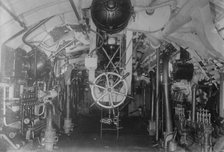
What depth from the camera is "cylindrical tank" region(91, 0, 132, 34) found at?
4045mm

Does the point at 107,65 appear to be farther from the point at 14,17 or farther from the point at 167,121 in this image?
the point at 14,17

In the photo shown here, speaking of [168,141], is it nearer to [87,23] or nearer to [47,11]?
[87,23]

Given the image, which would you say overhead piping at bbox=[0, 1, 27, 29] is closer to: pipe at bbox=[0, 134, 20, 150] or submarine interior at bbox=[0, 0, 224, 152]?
submarine interior at bbox=[0, 0, 224, 152]

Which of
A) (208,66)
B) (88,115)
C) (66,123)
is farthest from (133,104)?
(208,66)

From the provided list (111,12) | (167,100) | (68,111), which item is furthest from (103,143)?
(111,12)

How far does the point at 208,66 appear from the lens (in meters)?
6.15

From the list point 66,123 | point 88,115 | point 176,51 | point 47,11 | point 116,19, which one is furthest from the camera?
point 88,115

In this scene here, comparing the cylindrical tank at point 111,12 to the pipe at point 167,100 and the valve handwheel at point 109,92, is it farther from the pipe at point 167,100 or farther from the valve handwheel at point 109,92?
the pipe at point 167,100

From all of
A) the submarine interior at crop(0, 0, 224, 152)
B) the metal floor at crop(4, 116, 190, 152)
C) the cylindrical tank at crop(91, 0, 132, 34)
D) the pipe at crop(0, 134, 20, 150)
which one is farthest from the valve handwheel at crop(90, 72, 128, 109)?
the pipe at crop(0, 134, 20, 150)

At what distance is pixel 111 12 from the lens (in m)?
4.09

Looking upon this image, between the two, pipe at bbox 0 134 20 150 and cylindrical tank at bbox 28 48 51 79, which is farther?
cylindrical tank at bbox 28 48 51 79

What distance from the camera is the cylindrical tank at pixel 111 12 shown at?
13.3 feet

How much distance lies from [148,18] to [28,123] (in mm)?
3096

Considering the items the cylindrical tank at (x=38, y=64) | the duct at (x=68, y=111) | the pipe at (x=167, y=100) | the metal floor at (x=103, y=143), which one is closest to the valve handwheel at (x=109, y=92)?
the pipe at (x=167, y=100)
